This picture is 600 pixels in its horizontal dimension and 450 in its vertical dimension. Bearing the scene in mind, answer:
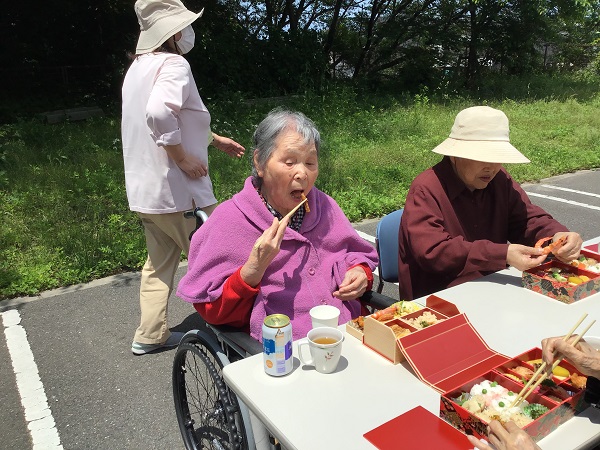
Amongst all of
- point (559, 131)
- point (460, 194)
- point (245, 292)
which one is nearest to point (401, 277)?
point (460, 194)

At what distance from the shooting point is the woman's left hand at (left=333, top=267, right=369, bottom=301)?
207 centimetres

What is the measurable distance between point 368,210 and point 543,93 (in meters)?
10.1

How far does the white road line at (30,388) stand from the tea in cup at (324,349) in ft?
5.39

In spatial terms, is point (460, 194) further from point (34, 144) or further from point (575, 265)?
point (34, 144)

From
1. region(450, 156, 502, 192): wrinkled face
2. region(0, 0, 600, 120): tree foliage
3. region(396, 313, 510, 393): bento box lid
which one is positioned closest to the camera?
region(396, 313, 510, 393): bento box lid

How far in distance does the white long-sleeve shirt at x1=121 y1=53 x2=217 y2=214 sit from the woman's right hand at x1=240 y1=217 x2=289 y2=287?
108cm

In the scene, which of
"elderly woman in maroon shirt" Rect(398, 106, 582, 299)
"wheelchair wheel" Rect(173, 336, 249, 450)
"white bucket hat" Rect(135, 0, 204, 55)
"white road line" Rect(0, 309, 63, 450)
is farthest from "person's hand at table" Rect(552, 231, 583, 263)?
"white road line" Rect(0, 309, 63, 450)

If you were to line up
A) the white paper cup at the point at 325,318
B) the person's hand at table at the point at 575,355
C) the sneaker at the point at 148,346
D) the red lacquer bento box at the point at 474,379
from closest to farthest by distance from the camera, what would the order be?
the red lacquer bento box at the point at 474,379, the person's hand at table at the point at 575,355, the white paper cup at the point at 325,318, the sneaker at the point at 148,346

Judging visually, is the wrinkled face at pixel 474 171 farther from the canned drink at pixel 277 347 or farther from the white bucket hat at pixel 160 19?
the white bucket hat at pixel 160 19

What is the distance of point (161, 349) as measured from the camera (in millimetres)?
3254

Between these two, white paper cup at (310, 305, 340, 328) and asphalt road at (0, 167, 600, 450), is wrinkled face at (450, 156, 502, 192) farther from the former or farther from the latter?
asphalt road at (0, 167, 600, 450)

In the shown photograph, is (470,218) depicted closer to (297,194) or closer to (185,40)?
(297,194)

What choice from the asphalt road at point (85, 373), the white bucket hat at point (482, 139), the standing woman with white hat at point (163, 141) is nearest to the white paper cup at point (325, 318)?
the white bucket hat at point (482, 139)

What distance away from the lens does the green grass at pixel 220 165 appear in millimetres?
4477
